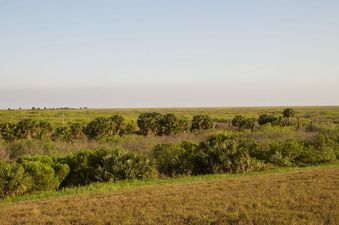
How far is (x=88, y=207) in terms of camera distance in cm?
1257

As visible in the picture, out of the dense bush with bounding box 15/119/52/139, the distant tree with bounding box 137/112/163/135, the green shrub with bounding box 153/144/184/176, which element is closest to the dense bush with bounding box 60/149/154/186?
the green shrub with bounding box 153/144/184/176

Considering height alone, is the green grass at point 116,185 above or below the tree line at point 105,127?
below

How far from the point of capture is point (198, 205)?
40.8 ft

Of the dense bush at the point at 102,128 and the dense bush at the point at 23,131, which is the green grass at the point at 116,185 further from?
the dense bush at the point at 23,131

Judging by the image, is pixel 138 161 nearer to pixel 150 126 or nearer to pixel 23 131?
pixel 23 131

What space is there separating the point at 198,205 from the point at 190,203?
34cm

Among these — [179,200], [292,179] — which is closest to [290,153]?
[292,179]

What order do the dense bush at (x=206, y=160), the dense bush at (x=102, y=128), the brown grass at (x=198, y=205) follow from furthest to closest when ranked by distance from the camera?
the dense bush at (x=102, y=128), the dense bush at (x=206, y=160), the brown grass at (x=198, y=205)

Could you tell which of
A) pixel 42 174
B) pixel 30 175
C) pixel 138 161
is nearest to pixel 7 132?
pixel 138 161

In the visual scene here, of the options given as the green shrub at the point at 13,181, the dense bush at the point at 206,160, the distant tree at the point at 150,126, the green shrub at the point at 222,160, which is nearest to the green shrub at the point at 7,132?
the distant tree at the point at 150,126

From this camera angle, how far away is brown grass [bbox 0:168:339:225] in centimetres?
1080

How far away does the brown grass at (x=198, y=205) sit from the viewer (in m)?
10.8

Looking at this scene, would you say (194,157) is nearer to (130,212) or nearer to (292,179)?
(292,179)

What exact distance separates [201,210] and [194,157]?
9143mm
